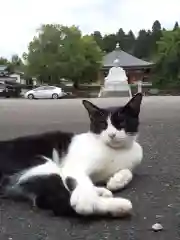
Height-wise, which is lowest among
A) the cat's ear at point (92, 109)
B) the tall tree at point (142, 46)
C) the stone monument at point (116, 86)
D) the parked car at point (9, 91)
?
the parked car at point (9, 91)

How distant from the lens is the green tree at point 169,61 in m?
38.5

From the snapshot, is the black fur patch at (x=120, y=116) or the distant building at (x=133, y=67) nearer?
the black fur patch at (x=120, y=116)

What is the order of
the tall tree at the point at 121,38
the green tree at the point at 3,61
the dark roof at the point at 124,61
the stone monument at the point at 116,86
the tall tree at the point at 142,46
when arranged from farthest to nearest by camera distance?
the tall tree at the point at 121,38, the green tree at the point at 3,61, the tall tree at the point at 142,46, the dark roof at the point at 124,61, the stone monument at the point at 116,86

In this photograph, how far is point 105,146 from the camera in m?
2.58

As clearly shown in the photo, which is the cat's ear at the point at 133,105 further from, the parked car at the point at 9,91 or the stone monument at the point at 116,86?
the parked car at the point at 9,91

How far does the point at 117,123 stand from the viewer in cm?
259

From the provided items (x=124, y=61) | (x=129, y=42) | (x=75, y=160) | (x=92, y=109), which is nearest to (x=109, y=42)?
(x=129, y=42)

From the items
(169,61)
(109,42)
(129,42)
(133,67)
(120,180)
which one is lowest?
(133,67)

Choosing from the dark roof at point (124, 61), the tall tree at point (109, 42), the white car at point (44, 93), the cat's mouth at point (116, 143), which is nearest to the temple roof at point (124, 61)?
the dark roof at point (124, 61)

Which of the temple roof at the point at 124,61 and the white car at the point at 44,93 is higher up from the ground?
the temple roof at the point at 124,61

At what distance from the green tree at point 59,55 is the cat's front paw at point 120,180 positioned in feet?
116

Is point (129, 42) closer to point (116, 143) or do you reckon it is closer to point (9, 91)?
point (9, 91)

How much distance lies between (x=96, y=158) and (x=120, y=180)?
0.60 ft

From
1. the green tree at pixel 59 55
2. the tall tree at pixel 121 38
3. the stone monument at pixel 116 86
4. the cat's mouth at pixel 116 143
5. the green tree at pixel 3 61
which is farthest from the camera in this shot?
the tall tree at pixel 121 38
